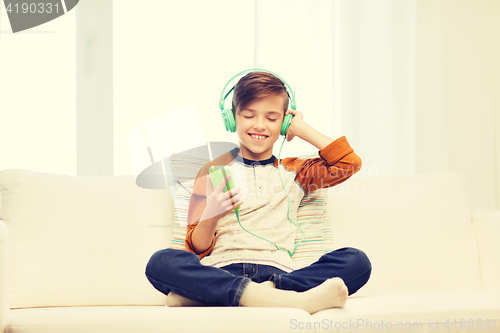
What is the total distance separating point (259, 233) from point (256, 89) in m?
0.44

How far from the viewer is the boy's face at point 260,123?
1.30m

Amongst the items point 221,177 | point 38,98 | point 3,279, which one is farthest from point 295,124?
point 38,98

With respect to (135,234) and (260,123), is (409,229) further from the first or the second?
(135,234)

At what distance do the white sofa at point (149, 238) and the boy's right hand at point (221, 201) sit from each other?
9.4 inches

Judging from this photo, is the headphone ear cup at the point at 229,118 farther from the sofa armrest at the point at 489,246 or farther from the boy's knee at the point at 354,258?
the sofa armrest at the point at 489,246

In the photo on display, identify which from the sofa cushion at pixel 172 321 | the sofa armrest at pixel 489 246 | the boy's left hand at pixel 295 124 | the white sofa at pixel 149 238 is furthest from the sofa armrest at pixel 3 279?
the sofa armrest at pixel 489 246

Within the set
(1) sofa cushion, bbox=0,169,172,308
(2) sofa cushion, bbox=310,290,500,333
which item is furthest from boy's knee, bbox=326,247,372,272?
(1) sofa cushion, bbox=0,169,172,308

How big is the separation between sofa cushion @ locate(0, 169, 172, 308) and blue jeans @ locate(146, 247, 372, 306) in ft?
0.86

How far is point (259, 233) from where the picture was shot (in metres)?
1.20

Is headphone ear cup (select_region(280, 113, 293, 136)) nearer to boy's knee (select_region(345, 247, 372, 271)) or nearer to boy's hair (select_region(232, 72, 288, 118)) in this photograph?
boy's hair (select_region(232, 72, 288, 118))

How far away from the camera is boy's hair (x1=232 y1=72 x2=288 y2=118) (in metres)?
1.31

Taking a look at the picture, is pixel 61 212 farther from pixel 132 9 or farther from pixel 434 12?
pixel 434 12

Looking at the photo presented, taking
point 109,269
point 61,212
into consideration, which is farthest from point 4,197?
point 109,269

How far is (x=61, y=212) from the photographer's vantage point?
4.09ft
